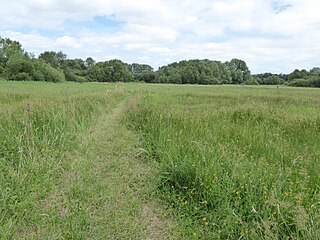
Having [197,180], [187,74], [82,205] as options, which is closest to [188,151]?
[197,180]

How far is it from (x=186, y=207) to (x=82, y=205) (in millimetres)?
1537

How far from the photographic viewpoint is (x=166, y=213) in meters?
3.21

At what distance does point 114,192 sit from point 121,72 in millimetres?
98464

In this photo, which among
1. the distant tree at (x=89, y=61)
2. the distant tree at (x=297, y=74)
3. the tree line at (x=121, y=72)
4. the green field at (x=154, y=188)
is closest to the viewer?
the green field at (x=154, y=188)

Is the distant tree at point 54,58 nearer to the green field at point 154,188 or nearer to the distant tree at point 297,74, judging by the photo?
the distant tree at point 297,74

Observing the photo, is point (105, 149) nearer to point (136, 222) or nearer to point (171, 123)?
point (171, 123)

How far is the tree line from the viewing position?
63.4 metres

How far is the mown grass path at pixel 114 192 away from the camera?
286 cm

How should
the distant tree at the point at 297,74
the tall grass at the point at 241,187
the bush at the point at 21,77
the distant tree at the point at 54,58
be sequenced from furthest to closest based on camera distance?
1. the distant tree at the point at 54,58
2. the distant tree at the point at 297,74
3. the bush at the point at 21,77
4. the tall grass at the point at 241,187

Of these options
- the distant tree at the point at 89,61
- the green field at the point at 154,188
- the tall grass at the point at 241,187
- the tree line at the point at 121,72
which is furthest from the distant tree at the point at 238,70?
the green field at the point at 154,188

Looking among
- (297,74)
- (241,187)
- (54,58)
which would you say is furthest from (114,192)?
(54,58)

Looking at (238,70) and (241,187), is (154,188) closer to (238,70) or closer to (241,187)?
(241,187)

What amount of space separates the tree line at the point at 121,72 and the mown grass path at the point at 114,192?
65963 mm

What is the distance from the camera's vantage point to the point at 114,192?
12.0 ft
